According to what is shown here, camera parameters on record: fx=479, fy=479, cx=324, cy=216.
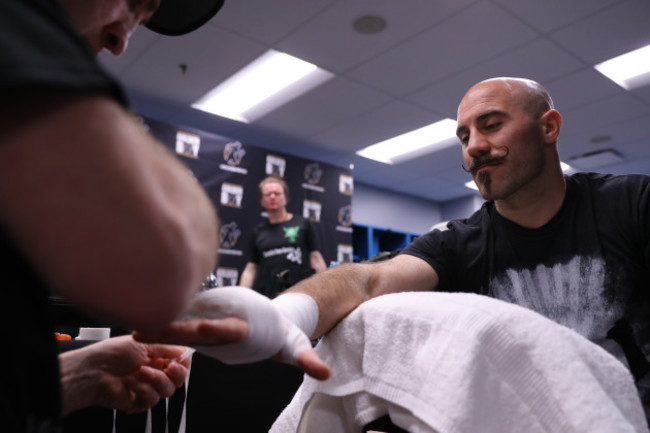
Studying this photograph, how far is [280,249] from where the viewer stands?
3.24 metres

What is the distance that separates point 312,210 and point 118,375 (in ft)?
13.1

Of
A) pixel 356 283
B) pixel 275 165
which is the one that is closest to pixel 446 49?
pixel 275 165

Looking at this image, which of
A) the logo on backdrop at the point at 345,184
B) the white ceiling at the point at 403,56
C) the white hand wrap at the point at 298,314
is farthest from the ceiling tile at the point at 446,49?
the white hand wrap at the point at 298,314

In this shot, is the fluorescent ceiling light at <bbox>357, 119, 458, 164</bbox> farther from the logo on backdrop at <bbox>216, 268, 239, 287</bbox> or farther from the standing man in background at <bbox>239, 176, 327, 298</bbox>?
the logo on backdrop at <bbox>216, 268, 239, 287</bbox>

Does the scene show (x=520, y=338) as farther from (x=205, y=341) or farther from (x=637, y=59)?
(x=637, y=59)

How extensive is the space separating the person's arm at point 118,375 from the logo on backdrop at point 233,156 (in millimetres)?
3496

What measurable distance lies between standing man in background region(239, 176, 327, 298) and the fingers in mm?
2688

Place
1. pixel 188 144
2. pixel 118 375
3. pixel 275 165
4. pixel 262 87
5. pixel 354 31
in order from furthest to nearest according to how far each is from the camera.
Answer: pixel 275 165 → pixel 188 144 → pixel 262 87 → pixel 354 31 → pixel 118 375

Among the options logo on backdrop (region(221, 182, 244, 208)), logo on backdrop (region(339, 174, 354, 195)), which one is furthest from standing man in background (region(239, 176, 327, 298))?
logo on backdrop (region(339, 174, 354, 195))

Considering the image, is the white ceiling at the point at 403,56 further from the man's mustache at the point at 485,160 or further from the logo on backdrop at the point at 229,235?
the man's mustache at the point at 485,160

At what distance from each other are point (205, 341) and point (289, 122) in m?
4.04

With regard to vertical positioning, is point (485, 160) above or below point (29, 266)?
above

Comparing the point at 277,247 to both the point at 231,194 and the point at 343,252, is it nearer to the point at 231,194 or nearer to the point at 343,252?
the point at 231,194

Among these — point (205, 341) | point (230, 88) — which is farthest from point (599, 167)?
point (205, 341)
